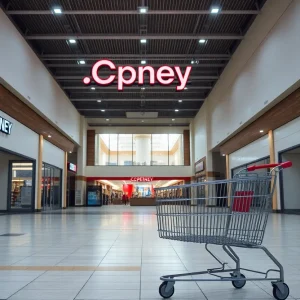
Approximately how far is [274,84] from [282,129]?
93.1 inches

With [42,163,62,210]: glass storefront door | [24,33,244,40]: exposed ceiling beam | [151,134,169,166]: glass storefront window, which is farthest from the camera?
[151,134,169,166]: glass storefront window

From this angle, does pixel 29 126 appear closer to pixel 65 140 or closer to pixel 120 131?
pixel 65 140

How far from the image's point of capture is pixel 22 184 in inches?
665

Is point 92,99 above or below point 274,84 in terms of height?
above

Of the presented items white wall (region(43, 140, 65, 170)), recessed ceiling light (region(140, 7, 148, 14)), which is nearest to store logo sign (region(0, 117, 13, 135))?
white wall (region(43, 140, 65, 170))

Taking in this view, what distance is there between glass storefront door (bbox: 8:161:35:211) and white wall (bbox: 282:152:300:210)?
11.3m

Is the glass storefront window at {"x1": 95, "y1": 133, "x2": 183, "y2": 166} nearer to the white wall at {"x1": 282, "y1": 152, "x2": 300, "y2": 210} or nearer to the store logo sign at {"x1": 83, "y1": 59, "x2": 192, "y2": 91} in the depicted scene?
the store logo sign at {"x1": 83, "y1": 59, "x2": 192, "y2": 91}

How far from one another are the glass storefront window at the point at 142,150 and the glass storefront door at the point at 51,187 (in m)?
9.12

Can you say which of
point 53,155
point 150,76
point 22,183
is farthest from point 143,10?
point 53,155

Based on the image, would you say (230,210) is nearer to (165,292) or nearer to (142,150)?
(165,292)

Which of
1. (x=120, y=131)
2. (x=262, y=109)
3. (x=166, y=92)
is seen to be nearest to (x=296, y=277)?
(x=262, y=109)

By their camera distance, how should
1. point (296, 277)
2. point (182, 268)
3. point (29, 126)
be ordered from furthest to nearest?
point (29, 126), point (182, 268), point (296, 277)

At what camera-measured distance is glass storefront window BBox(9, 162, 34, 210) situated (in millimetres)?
16766

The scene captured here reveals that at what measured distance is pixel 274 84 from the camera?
463 inches
